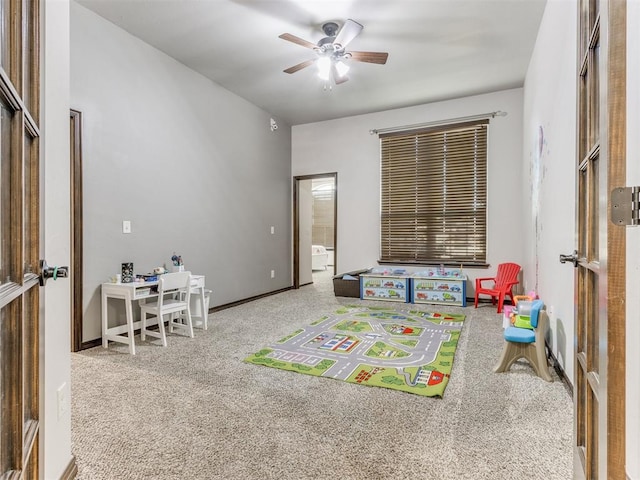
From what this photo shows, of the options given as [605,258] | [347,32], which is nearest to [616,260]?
[605,258]

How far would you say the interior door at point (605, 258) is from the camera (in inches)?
30.3

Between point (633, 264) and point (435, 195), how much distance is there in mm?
4977

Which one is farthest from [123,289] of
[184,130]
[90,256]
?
[184,130]

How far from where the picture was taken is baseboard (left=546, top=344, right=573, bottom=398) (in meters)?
2.18

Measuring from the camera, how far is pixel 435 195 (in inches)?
217

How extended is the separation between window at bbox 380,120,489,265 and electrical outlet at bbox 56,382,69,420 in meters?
4.94

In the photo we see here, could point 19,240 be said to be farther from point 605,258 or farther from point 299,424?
point 299,424

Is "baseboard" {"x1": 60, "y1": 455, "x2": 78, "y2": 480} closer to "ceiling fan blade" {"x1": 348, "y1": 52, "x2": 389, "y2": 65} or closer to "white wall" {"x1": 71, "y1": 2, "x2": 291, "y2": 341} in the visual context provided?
"white wall" {"x1": 71, "y1": 2, "x2": 291, "y2": 341}

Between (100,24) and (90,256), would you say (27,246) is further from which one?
(100,24)

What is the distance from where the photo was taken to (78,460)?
157 cm

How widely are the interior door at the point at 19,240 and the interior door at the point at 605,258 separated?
1.24 metres

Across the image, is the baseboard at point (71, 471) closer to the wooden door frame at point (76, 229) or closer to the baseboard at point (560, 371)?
the wooden door frame at point (76, 229)

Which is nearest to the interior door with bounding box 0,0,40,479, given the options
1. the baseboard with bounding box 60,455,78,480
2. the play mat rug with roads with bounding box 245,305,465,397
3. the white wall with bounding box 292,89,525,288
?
the baseboard with bounding box 60,455,78,480

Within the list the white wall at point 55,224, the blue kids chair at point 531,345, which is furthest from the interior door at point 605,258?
the white wall at point 55,224
